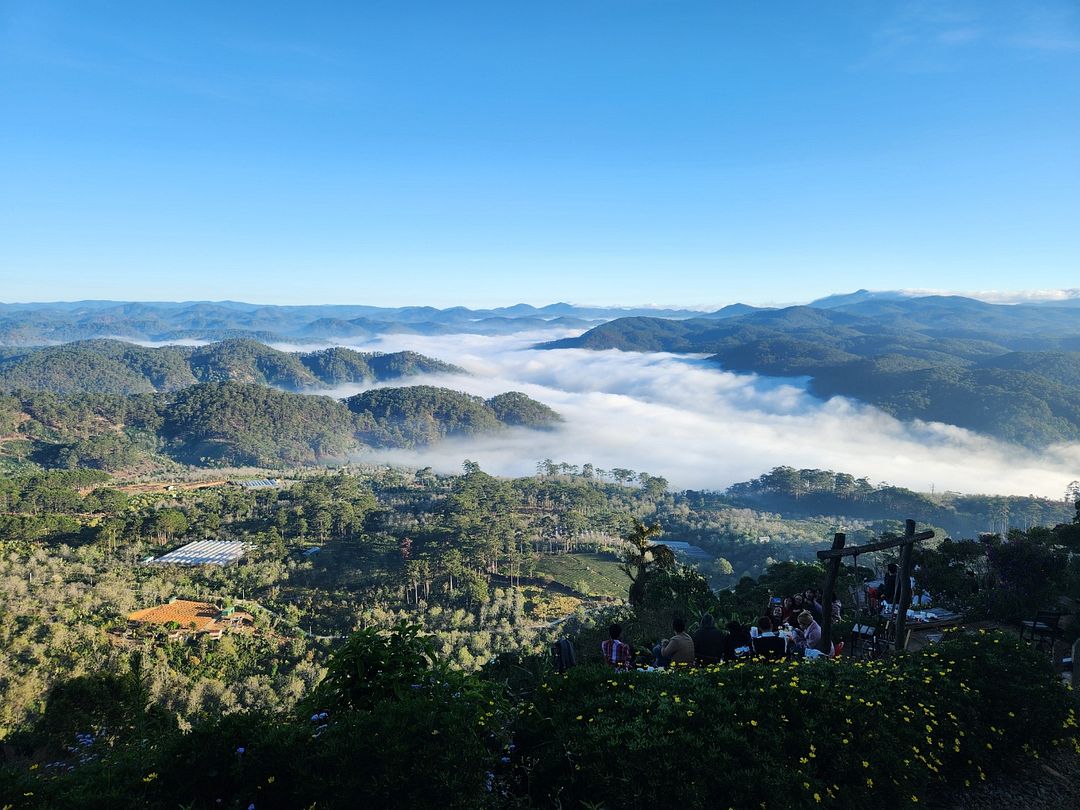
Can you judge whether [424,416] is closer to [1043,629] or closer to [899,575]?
[899,575]

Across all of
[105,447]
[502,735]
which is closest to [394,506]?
[105,447]

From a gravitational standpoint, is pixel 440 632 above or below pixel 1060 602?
below

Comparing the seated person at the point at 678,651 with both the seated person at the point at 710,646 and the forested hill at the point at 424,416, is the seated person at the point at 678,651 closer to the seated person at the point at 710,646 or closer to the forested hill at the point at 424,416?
the seated person at the point at 710,646

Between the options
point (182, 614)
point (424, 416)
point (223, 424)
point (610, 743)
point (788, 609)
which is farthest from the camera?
point (424, 416)

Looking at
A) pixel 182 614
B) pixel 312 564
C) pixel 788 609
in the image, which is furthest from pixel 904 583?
pixel 312 564

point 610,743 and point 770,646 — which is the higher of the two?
point 610,743

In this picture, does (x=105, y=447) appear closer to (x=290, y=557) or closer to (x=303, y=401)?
(x=303, y=401)

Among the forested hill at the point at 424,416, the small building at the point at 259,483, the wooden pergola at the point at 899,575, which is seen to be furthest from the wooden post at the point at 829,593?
the forested hill at the point at 424,416
